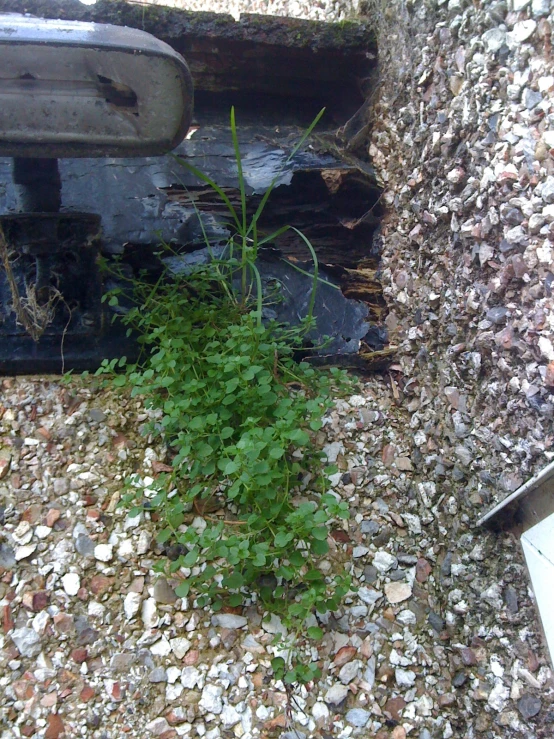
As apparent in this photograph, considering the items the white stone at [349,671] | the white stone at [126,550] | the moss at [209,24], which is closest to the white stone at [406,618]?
the white stone at [349,671]

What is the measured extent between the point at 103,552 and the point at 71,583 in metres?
0.09

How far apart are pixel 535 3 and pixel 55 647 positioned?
1.60m

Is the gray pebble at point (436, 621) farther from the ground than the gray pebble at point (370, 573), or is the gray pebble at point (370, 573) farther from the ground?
the gray pebble at point (370, 573)

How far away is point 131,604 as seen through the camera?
1.39 m

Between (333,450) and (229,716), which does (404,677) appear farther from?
(333,450)

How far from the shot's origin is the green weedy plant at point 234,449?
52.3 inches

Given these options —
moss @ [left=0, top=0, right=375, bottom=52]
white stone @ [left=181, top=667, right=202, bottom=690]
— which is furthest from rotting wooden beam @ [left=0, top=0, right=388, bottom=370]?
white stone @ [left=181, top=667, right=202, bottom=690]

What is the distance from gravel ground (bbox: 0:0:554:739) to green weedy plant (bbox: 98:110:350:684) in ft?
0.26

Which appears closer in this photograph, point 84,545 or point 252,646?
point 252,646

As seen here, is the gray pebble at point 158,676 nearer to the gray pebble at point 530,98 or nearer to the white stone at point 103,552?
the white stone at point 103,552

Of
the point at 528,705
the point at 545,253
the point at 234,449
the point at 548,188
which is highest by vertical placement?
the point at 548,188

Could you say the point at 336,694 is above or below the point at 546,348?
below

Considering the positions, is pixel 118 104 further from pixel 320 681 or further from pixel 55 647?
pixel 320 681

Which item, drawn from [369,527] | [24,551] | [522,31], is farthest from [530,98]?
[24,551]
